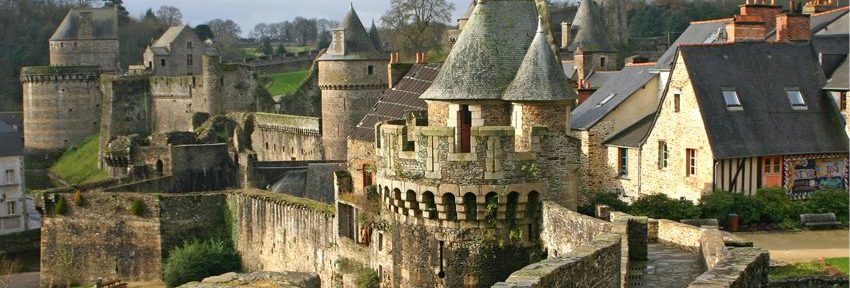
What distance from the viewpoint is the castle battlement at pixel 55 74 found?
6500 cm

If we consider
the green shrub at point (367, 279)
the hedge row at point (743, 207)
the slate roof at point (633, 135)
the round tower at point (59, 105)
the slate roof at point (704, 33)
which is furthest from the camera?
the round tower at point (59, 105)

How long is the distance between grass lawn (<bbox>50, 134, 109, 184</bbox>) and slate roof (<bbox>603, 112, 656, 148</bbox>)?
3800cm

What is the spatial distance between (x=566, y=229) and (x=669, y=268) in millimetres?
1552

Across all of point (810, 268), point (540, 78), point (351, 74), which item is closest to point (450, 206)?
point (540, 78)

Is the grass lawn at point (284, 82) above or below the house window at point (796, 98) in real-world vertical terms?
above

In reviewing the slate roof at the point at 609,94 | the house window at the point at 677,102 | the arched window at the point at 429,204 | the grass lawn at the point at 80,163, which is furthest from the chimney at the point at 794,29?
the grass lawn at the point at 80,163

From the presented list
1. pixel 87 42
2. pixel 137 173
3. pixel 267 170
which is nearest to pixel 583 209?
pixel 267 170

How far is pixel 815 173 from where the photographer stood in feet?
78.9

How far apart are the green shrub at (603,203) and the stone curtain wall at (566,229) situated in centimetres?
357

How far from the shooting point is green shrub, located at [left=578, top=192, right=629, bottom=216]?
2067cm

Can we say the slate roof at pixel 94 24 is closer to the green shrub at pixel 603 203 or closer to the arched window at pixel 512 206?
the green shrub at pixel 603 203

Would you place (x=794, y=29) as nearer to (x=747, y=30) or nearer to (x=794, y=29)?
(x=794, y=29)

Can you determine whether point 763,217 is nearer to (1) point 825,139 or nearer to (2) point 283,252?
(1) point 825,139

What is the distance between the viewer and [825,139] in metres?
24.1
